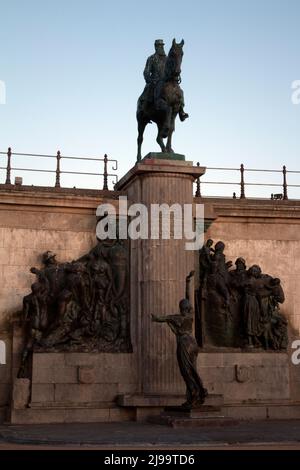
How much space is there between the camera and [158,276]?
20281 mm

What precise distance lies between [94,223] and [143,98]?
360cm

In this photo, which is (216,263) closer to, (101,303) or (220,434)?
(101,303)

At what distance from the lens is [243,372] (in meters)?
21.1

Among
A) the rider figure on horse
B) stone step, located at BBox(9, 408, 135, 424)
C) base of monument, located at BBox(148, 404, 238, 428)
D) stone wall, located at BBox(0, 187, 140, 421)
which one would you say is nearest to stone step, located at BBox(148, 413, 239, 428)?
base of monument, located at BBox(148, 404, 238, 428)

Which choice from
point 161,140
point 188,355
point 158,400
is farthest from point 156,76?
point 158,400

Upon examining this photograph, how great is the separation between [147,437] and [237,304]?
774 centimetres

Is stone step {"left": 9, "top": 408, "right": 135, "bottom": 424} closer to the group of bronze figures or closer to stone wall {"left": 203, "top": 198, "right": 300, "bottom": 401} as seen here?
the group of bronze figures

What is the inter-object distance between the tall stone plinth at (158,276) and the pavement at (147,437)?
2119 mm

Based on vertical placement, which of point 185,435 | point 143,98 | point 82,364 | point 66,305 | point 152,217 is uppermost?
point 143,98

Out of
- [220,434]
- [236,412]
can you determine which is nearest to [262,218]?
[236,412]

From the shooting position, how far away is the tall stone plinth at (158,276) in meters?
19.8

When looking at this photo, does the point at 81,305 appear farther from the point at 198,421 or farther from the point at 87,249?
the point at 198,421

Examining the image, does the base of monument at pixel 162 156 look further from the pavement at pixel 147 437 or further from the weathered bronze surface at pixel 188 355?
the pavement at pixel 147 437

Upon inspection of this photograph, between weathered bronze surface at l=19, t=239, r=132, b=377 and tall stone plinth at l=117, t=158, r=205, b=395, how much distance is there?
370 mm
